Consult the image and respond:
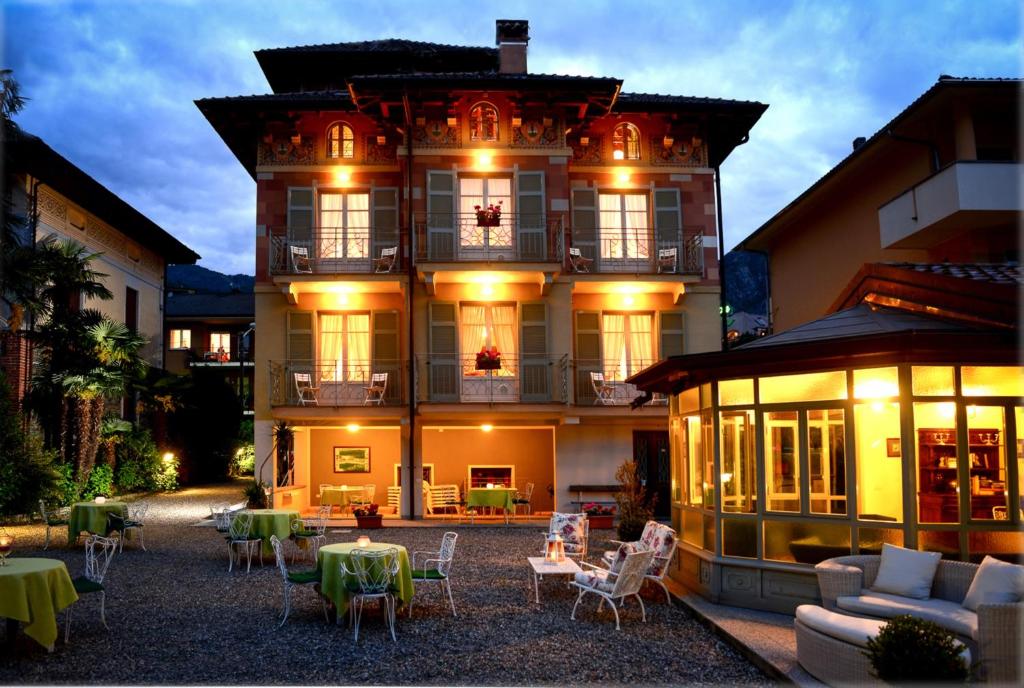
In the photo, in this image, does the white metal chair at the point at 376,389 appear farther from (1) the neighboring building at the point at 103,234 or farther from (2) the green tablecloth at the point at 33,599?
(2) the green tablecloth at the point at 33,599

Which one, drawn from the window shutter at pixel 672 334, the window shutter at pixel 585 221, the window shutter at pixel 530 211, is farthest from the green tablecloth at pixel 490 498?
the window shutter at pixel 585 221

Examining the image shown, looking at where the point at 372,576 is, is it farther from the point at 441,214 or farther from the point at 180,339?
the point at 180,339

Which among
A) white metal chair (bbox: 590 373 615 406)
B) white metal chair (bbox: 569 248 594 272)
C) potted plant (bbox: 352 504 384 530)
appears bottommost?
potted plant (bbox: 352 504 384 530)

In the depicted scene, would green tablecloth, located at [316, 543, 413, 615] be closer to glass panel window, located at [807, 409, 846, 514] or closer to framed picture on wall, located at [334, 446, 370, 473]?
glass panel window, located at [807, 409, 846, 514]

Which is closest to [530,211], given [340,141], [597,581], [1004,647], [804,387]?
[340,141]

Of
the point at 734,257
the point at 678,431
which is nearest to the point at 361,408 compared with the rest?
the point at 678,431

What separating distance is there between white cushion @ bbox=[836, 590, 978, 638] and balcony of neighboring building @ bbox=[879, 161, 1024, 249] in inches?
370

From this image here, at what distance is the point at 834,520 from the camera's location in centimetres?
818

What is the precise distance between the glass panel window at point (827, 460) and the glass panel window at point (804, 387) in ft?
0.54

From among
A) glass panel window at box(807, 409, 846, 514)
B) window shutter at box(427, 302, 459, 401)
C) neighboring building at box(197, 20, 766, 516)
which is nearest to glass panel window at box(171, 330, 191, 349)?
neighboring building at box(197, 20, 766, 516)

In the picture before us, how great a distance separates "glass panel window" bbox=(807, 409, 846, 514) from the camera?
323 inches

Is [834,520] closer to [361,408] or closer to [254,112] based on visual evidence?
[361,408]

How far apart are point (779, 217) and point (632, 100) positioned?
6.08m

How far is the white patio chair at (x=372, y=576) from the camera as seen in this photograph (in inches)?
316
